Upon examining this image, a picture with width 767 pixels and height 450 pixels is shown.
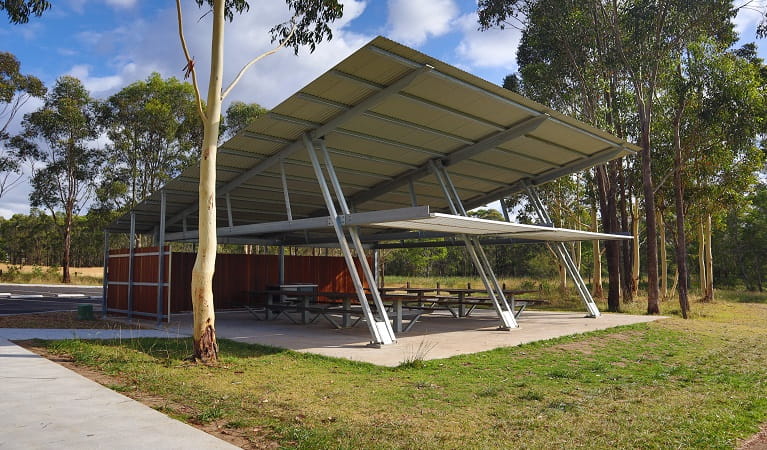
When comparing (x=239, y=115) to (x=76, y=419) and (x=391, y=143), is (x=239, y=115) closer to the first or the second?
(x=391, y=143)

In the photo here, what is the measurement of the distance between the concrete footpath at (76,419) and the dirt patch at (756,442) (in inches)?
152

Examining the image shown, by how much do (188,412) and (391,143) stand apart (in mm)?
7435

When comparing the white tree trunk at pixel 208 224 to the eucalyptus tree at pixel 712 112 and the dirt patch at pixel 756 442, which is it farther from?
the eucalyptus tree at pixel 712 112

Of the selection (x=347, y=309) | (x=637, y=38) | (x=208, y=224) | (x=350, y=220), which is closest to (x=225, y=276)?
(x=347, y=309)

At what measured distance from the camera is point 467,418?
461 centimetres

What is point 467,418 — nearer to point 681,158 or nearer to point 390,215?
point 390,215

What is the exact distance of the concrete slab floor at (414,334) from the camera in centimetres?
831

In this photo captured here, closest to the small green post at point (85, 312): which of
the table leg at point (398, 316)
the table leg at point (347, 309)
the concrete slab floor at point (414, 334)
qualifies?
the concrete slab floor at point (414, 334)

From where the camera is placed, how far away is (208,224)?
7.70m

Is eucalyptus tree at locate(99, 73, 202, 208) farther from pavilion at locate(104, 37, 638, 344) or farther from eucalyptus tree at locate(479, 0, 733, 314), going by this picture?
eucalyptus tree at locate(479, 0, 733, 314)

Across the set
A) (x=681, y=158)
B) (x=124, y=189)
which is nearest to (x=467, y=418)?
(x=681, y=158)

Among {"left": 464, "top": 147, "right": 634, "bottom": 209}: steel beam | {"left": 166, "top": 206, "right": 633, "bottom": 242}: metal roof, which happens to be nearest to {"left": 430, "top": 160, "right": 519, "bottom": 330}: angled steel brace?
{"left": 166, "top": 206, "right": 633, "bottom": 242}: metal roof

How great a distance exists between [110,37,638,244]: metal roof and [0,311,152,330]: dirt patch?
3067 millimetres

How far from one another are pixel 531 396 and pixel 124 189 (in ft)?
102
